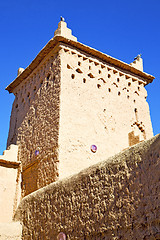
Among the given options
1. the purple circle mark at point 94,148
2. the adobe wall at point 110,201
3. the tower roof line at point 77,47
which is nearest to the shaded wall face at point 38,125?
the tower roof line at point 77,47

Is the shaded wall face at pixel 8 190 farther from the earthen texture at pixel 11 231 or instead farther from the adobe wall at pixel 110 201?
the adobe wall at pixel 110 201

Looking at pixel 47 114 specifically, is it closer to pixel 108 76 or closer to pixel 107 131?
pixel 107 131

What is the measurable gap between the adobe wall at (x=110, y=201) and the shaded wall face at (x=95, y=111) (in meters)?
2.28

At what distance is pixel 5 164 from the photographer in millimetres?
8688

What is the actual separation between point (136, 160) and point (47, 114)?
4.95 metres

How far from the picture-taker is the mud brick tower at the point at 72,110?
24.9ft

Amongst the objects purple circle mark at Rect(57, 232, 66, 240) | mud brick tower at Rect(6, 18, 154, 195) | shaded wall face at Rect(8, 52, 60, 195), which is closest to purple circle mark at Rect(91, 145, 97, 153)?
mud brick tower at Rect(6, 18, 154, 195)

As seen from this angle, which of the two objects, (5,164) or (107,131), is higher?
(107,131)

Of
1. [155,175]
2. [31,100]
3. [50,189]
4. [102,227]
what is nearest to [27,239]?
[50,189]

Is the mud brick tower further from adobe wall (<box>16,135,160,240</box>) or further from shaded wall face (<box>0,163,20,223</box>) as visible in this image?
adobe wall (<box>16,135,160,240</box>)

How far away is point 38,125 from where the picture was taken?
28.3 ft

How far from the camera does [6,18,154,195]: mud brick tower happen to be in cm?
760

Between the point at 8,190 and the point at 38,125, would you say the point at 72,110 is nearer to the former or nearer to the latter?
the point at 38,125

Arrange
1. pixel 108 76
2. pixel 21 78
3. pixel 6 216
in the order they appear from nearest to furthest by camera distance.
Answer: pixel 6 216 → pixel 108 76 → pixel 21 78
